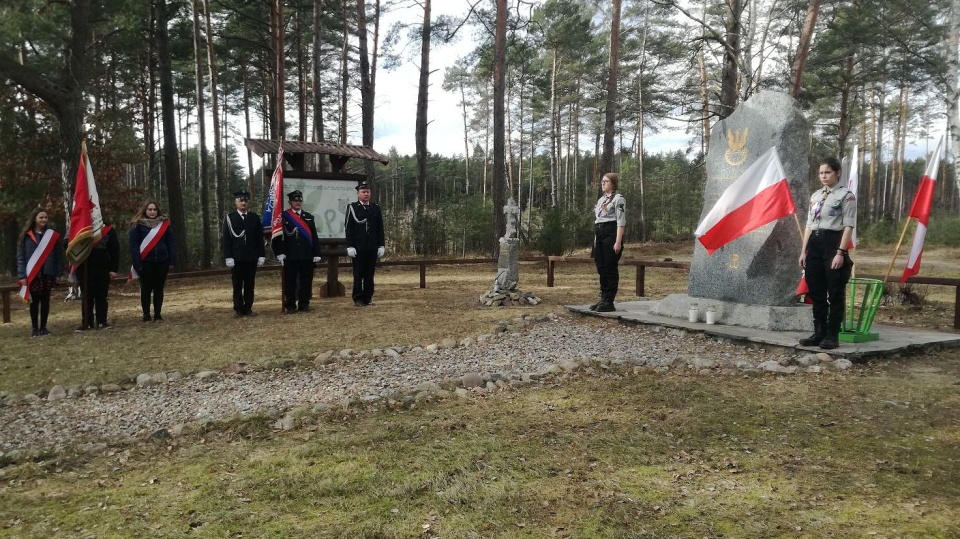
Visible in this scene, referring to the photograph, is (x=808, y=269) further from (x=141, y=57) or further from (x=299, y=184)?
(x=141, y=57)

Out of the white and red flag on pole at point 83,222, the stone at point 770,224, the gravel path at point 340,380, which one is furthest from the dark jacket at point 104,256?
the stone at point 770,224

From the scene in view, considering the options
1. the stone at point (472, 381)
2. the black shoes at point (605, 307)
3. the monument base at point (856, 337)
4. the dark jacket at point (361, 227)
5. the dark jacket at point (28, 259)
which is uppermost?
the dark jacket at point (361, 227)

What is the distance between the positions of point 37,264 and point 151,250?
119 centimetres

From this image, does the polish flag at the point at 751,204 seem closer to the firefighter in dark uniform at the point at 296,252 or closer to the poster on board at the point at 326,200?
the firefighter in dark uniform at the point at 296,252

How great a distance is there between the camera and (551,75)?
97.2 ft

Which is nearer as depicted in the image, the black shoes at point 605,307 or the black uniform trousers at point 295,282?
the black shoes at point 605,307

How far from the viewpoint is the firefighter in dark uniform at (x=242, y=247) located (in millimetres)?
8062

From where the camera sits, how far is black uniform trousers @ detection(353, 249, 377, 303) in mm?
8930

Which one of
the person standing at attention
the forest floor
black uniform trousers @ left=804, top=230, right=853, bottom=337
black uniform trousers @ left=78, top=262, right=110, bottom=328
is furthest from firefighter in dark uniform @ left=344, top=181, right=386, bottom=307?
black uniform trousers @ left=804, top=230, right=853, bottom=337

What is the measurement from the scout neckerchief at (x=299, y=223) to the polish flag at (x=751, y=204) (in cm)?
542

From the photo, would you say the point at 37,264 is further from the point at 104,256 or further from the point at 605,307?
the point at 605,307

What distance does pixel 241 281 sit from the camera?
27.5 ft

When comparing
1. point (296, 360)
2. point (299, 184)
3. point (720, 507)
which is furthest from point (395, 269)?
point (720, 507)

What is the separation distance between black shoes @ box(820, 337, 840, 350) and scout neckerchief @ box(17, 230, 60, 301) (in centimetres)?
828
